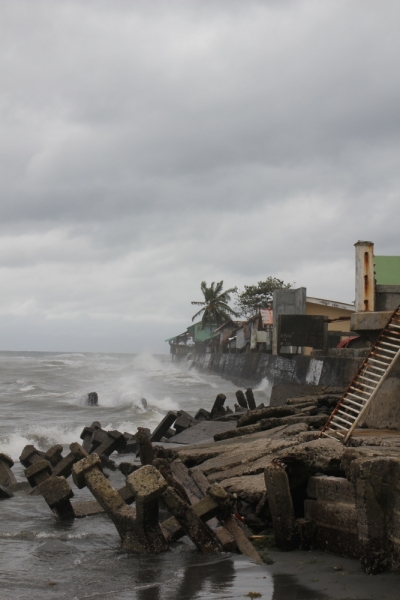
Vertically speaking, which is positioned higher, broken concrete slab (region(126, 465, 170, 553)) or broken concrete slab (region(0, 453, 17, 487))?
broken concrete slab (region(126, 465, 170, 553))

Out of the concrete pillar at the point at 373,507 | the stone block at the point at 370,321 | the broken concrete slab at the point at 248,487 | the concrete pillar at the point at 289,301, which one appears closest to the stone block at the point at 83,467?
the broken concrete slab at the point at 248,487

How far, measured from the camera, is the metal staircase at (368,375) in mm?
6980

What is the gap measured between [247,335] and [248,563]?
45.3 m

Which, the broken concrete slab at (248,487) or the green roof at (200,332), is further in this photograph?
the green roof at (200,332)

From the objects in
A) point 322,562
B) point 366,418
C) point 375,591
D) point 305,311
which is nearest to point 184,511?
point 322,562

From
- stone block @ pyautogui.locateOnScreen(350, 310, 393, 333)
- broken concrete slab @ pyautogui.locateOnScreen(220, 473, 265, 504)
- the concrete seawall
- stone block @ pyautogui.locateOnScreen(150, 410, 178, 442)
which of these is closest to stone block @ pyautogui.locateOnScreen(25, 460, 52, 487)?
broken concrete slab @ pyautogui.locateOnScreen(220, 473, 265, 504)

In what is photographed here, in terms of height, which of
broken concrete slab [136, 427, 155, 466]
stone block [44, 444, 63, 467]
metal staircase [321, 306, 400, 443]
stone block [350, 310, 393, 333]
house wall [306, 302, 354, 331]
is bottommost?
stone block [44, 444, 63, 467]

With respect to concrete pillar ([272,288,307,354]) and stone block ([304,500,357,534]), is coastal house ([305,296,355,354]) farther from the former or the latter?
stone block ([304,500,357,534])

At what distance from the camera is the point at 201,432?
39.9 ft

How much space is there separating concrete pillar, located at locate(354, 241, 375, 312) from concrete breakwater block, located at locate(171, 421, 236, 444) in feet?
10.9

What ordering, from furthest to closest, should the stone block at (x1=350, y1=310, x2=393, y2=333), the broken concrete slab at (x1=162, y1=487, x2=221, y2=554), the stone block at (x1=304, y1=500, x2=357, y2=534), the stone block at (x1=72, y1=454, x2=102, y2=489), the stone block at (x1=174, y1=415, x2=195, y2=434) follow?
the stone block at (x1=174, y1=415, x2=195, y2=434) → the stone block at (x1=350, y1=310, x2=393, y2=333) → the stone block at (x1=72, y1=454, x2=102, y2=489) → the broken concrete slab at (x1=162, y1=487, x2=221, y2=554) → the stone block at (x1=304, y1=500, x2=357, y2=534)

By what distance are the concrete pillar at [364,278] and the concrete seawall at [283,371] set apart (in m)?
3.01

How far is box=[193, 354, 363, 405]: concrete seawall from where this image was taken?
53.9 ft

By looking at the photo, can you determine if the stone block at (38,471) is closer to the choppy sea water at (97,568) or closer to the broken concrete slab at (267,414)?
the choppy sea water at (97,568)
